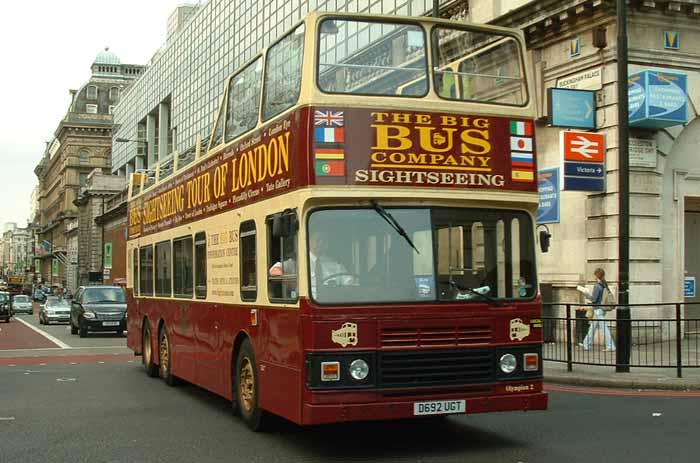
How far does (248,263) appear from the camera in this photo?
1007 cm

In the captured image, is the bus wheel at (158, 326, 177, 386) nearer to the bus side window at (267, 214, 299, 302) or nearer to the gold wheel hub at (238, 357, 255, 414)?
the gold wheel hub at (238, 357, 255, 414)

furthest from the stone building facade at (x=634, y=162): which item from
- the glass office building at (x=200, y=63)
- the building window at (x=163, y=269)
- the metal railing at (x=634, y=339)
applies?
the building window at (x=163, y=269)

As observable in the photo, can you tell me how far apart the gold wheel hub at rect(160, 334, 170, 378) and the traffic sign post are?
29.0ft

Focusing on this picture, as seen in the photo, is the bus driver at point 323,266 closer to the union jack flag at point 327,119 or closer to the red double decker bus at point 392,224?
the red double decker bus at point 392,224

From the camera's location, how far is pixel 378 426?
10539 millimetres

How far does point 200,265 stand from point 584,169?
33.5 ft

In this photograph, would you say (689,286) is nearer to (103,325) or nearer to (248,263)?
(248,263)

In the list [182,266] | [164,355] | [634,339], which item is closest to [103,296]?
[164,355]

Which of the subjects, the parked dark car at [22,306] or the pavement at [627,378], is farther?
the parked dark car at [22,306]

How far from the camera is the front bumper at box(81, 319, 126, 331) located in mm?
30984

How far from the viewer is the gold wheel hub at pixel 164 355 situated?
1500cm

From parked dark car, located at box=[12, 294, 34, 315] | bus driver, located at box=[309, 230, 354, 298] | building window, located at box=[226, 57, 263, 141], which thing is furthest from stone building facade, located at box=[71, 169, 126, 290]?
bus driver, located at box=[309, 230, 354, 298]

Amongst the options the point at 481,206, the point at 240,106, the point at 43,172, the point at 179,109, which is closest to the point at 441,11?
the point at 240,106

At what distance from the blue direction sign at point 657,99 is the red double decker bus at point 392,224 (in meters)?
11.4
